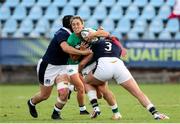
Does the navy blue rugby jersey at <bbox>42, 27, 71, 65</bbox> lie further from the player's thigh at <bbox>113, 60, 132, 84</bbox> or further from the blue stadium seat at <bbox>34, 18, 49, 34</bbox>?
the blue stadium seat at <bbox>34, 18, 49, 34</bbox>

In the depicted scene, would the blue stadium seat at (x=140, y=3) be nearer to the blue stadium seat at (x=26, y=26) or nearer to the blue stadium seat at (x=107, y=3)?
the blue stadium seat at (x=107, y=3)

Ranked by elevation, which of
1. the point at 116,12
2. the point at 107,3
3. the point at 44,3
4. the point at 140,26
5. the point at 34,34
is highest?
the point at 44,3

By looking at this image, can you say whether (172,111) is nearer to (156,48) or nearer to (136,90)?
(136,90)

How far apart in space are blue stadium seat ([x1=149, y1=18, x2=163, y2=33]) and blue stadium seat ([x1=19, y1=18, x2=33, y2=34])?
242 inches

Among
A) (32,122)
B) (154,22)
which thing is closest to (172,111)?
(32,122)

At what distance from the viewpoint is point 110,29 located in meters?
33.6

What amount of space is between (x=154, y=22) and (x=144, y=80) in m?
3.81

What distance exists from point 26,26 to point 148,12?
6.30 meters

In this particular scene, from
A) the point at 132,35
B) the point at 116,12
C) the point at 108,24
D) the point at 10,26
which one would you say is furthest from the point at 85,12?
the point at 10,26

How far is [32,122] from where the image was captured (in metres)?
12.4

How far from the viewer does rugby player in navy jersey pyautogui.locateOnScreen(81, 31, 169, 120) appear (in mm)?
12797

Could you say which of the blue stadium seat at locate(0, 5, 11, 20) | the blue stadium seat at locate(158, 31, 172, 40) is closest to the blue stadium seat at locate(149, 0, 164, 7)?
the blue stadium seat at locate(158, 31, 172, 40)

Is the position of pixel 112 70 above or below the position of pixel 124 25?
above

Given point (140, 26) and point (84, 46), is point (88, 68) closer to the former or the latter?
point (84, 46)
